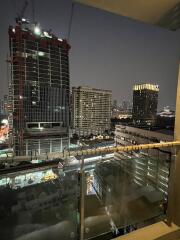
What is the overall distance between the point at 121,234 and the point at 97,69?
19553mm

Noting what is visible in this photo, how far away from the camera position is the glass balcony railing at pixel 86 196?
120 cm

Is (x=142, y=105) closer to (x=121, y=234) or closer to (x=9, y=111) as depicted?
(x=9, y=111)

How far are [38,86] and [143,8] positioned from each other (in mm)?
23553

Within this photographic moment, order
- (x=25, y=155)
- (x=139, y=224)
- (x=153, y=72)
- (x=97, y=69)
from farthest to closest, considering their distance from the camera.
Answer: (x=97, y=69) → (x=153, y=72) → (x=139, y=224) → (x=25, y=155)

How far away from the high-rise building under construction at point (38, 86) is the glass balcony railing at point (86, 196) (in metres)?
17.1

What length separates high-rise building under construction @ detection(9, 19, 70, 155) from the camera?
20125 millimetres

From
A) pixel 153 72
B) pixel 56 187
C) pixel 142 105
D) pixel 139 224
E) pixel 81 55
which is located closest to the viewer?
pixel 56 187

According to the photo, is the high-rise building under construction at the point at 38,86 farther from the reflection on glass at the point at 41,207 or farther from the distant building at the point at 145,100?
the reflection on glass at the point at 41,207

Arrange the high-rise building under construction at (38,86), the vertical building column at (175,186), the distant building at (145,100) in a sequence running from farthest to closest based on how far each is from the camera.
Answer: the distant building at (145,100) < the high-rise building under construction at (38,86) < the vertical building column at (175,186)

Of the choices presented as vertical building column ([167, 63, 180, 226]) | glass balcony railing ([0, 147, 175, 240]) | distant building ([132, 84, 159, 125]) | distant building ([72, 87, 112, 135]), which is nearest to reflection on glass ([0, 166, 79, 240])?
glass balcony railing ([0, 147, 175, 240])

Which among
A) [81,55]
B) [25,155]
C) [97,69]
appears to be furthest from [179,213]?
[97,69]

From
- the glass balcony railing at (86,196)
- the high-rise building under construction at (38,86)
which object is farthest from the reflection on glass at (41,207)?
the high-rise building under construction at (38,86)

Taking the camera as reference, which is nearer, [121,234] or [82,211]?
[82,211]

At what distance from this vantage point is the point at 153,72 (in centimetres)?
1803
